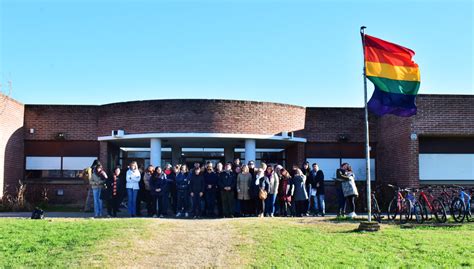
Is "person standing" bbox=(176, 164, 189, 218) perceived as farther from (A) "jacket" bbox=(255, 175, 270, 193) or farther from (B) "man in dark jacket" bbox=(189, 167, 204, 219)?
(A) "jacket" bbox=(255, 175, 270, 193)

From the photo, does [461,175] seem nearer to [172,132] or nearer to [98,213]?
[172,132]

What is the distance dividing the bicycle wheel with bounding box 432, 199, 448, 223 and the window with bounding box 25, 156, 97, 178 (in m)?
12.9

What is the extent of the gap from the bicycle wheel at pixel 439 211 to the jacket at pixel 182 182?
23.1ft

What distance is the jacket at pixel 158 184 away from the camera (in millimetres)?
15766

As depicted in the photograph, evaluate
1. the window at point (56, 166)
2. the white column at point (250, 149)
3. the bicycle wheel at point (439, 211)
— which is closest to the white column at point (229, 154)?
the white column at point (250, 149)

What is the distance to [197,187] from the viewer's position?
50.9ft

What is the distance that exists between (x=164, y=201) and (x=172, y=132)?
3.75 meters

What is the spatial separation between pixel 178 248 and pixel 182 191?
5.72 m

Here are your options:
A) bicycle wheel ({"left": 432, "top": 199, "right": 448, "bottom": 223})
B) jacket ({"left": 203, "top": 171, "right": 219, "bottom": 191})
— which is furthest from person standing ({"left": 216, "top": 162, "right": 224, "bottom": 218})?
bicycle wheel ({"left": 432, "top": 199, "right": 448, "bottom": 223})

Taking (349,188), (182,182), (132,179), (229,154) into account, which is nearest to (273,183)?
(349,188)

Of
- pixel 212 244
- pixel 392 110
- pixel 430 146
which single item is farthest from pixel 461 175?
pixel 212 244

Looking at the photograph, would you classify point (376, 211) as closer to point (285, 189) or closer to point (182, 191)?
point (285, 189)

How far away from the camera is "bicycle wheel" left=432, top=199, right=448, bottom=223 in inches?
552

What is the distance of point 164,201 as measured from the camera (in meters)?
15.8
